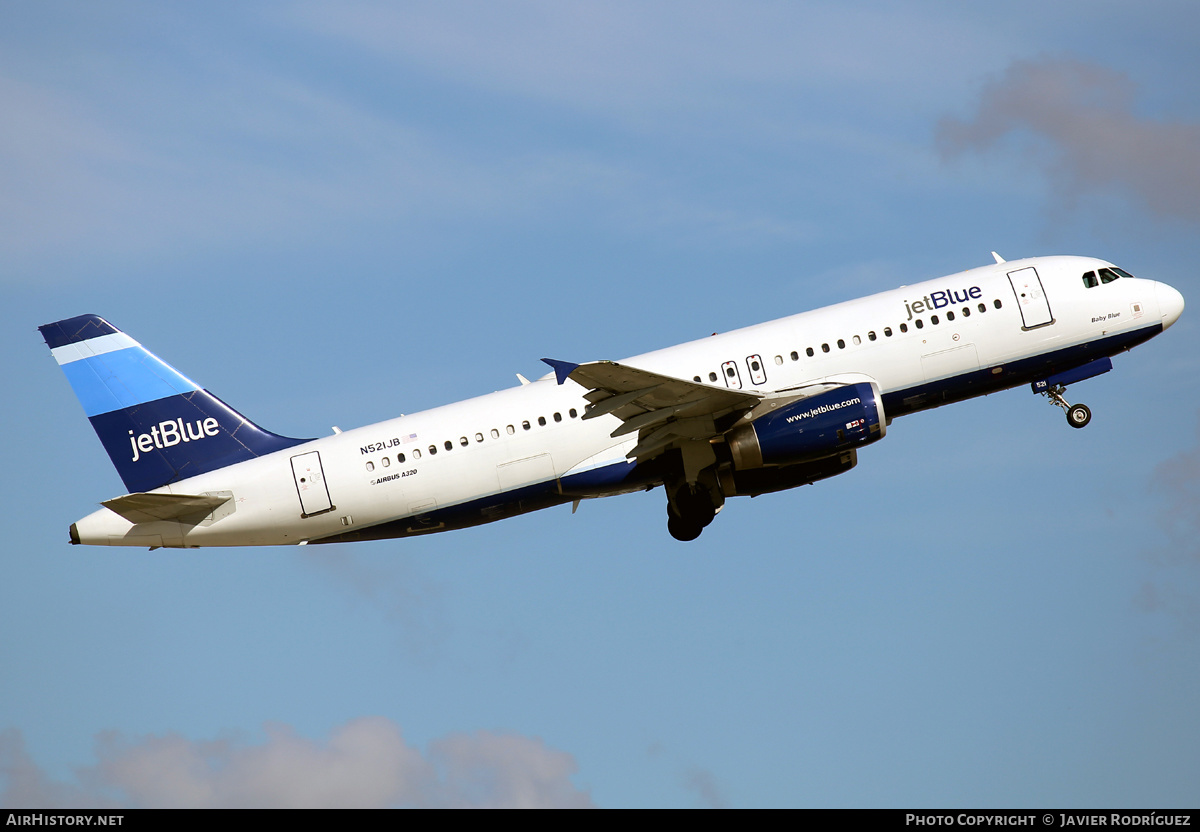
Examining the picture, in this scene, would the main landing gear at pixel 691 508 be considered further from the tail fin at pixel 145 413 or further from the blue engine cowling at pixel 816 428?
the tail fin at pixel 145 413

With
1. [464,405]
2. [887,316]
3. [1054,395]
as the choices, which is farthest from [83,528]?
[1054,395]

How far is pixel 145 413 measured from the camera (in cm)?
4012

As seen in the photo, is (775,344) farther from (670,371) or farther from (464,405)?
(464,405)

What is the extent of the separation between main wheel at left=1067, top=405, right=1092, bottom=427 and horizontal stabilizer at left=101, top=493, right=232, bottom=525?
1043 inches

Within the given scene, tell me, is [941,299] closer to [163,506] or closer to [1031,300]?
[1031,300]

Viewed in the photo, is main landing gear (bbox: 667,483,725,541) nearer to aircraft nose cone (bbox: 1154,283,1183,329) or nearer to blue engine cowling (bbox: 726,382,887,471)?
blue engine cowling (bbox: 726,382,887,471)

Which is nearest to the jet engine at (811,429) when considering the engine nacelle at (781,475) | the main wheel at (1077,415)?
the engine nacelle at (781,475)

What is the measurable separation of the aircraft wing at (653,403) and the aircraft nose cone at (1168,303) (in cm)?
1366

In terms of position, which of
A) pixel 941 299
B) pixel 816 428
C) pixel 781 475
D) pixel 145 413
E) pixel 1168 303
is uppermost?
pixel 145 413

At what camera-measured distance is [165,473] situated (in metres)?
39.4

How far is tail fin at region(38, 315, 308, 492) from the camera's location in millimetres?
39562

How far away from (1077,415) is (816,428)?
9.83 metres

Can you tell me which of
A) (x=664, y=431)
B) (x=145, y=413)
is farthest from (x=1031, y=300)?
(x=145, y=413)
